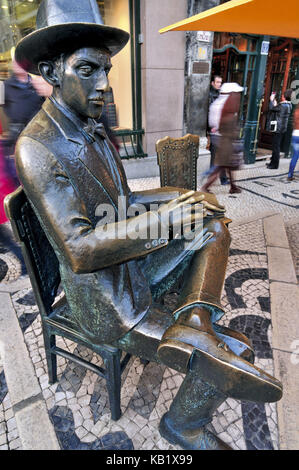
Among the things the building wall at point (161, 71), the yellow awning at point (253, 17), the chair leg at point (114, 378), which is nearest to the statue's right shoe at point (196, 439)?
the chair leg at point (114, 378)

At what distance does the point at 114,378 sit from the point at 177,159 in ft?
7.67

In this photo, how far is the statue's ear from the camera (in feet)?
4.46

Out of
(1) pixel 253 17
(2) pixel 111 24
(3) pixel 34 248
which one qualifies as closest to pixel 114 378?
(3) pixel 34 248

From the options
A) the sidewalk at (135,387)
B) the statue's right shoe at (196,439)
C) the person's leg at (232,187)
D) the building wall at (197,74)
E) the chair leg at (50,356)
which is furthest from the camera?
the building wall at (197,74)

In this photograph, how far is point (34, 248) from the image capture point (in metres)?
1.66

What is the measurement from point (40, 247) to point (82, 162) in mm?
590

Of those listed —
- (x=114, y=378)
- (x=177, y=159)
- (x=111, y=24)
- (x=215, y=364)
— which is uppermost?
(x=111, y=24)

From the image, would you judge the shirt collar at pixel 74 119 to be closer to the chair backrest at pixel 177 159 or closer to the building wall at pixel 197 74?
the chair backrest at pixel 177 159

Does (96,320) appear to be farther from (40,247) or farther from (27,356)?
(27,356)

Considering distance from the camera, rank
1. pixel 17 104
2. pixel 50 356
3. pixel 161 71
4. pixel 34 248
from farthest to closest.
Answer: pixel 161 71 → pixel 17 104 → pixel 50 356 → pixel 34 248

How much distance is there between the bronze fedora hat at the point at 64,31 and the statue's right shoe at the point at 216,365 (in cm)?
130

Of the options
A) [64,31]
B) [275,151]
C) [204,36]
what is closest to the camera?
[64,31]

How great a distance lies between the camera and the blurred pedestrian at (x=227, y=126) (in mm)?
5248

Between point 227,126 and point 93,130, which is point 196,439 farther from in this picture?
point 227,126
